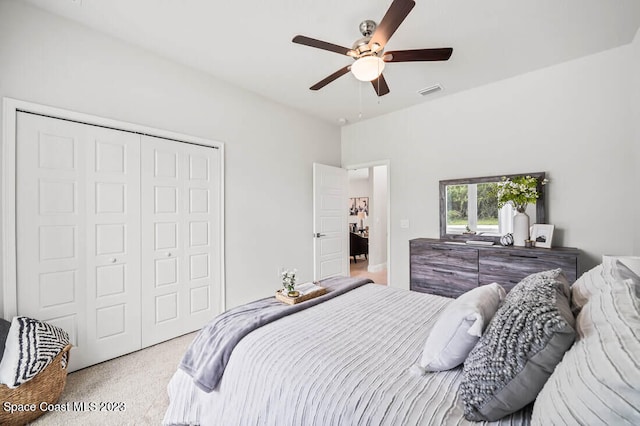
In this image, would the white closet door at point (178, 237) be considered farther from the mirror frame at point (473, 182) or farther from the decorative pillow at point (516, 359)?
the mirror frame at point (473, 182)

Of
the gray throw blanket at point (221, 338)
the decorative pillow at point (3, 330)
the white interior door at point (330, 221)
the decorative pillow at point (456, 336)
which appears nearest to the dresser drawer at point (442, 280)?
the white interior door at point (330, 221)

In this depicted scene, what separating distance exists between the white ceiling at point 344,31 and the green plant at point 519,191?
1.22 meters

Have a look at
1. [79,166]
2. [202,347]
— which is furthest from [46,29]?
[202,347]

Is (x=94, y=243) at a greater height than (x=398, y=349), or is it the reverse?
(x=94, y=243)

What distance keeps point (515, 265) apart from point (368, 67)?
2.43 m

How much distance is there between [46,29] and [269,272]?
312 cm

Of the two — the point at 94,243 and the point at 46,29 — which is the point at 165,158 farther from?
the point at 46,29

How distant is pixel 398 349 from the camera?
1.28m

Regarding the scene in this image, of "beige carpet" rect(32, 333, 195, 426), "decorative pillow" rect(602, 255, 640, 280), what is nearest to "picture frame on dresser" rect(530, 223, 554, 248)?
"decorative pillow" rect(602, 255, 640, 280)

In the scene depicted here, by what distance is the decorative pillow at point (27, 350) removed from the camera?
1.56m

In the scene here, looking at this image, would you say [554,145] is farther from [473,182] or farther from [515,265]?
[515,265]

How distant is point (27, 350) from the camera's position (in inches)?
64.2

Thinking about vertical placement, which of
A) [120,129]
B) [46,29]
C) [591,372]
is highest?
[46,29]

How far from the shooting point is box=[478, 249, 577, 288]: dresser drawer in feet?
8.09
